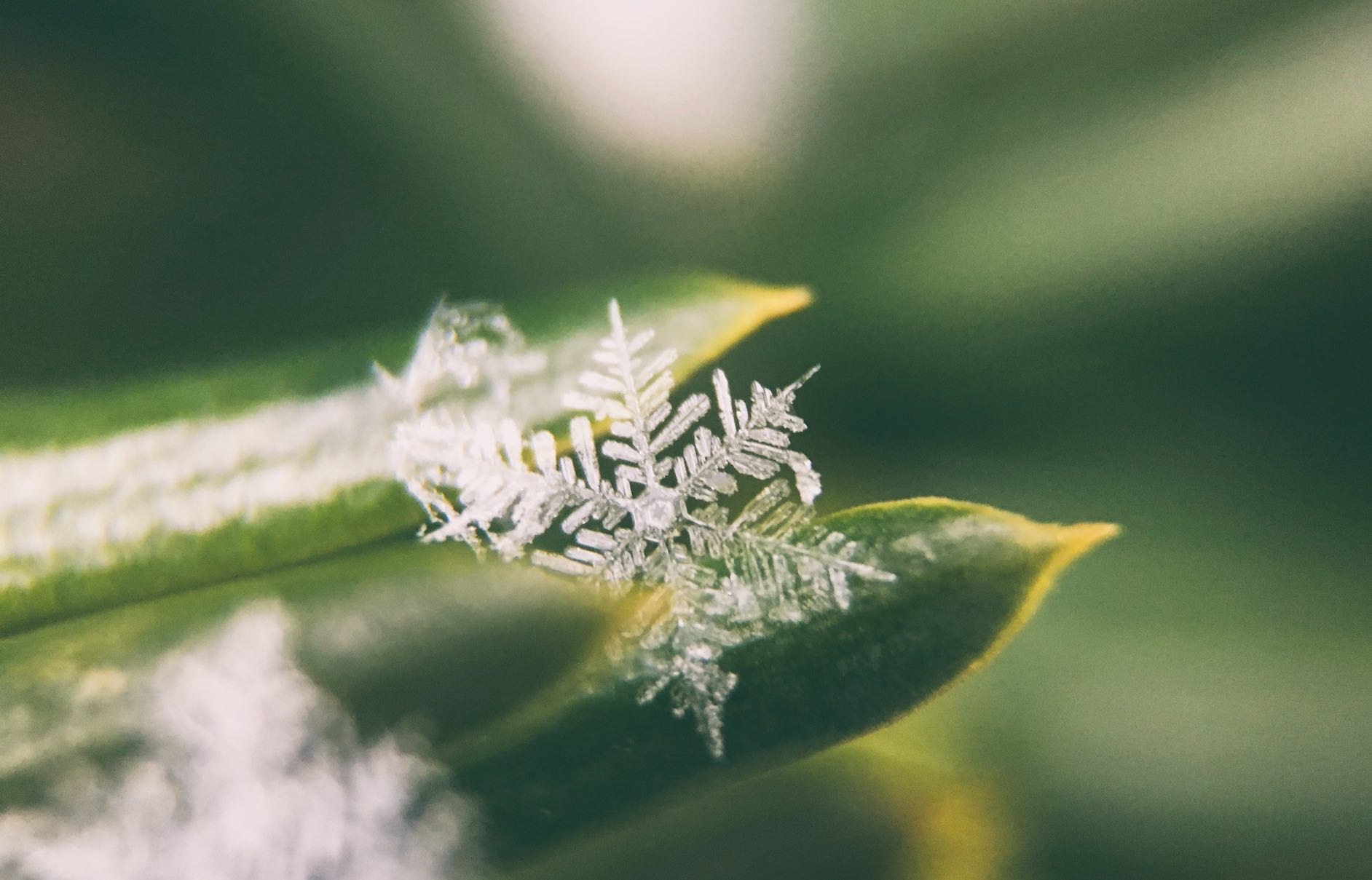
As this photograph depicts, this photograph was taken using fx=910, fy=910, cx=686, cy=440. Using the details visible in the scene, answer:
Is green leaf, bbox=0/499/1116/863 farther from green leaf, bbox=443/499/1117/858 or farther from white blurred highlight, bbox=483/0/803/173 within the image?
white blurred highlight, bbox=483/0/803/173

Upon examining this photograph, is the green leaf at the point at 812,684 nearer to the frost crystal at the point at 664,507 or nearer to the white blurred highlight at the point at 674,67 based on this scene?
the frost crystal at the point at 664,507

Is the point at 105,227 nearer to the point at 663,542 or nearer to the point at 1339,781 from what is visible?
the point at 663,542

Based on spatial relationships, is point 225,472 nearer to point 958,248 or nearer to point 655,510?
point 655,510

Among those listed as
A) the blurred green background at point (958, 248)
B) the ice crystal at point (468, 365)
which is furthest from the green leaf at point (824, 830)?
the ice crystal at point (468, 365)

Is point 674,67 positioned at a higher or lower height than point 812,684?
higher

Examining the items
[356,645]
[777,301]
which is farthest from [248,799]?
[777,301]

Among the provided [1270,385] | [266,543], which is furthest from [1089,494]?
[266,543]
